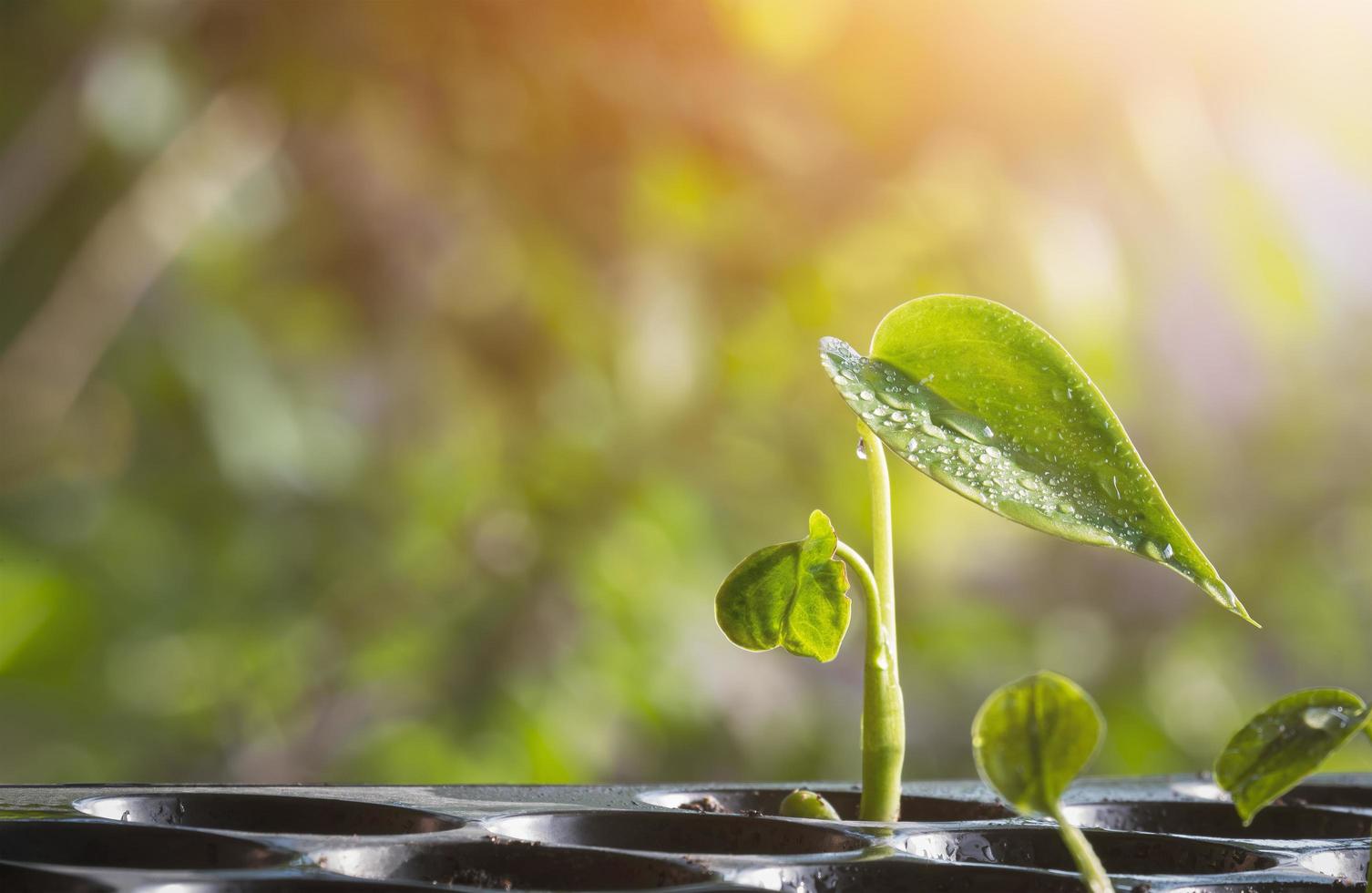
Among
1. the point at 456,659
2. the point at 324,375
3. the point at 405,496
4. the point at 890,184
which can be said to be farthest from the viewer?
the point at 324,375

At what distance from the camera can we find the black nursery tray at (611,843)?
0.76ft

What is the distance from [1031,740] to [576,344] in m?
1.23

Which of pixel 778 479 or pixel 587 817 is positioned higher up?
pixel 778 479

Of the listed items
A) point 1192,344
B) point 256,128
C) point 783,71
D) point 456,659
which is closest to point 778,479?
point 456,659

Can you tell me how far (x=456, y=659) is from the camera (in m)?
1.42

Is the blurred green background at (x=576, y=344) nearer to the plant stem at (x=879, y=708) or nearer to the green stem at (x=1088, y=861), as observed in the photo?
the plant stem at (x=879, y=708)

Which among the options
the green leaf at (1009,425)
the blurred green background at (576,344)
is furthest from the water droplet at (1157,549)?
the blurred green background at (576,344)

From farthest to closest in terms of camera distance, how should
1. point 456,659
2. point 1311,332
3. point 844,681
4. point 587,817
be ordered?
point 844,681
point 456,659
point 1311,332
point 587,817

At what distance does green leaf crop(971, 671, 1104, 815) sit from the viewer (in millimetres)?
174

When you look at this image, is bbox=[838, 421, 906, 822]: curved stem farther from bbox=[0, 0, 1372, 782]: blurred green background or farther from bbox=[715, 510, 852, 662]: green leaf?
bbox=[0, 0, 1372, 782]: blurred green background

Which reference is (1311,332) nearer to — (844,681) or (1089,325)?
(1089,325)

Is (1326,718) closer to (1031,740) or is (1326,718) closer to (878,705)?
(1031,740)

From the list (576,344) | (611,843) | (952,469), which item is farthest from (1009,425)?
(576,344)

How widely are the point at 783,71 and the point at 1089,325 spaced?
0.35 meters
